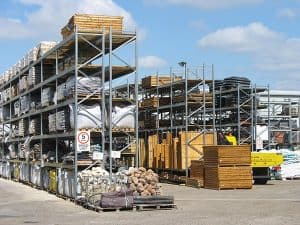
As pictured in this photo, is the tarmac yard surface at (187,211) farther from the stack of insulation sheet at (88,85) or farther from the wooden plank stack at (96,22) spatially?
the wooden plank stack at (96,22)

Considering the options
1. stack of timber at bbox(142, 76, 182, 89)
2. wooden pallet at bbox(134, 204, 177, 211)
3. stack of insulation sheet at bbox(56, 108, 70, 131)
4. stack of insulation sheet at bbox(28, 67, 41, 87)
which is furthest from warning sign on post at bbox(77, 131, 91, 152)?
stack of timber at bbox(142, 76, 182, 89)

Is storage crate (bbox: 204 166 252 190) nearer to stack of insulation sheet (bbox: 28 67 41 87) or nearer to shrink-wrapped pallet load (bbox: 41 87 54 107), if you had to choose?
shrink-wrapped pallet load (bbox: 41 87 54 107)

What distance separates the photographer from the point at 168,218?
51.4 feet

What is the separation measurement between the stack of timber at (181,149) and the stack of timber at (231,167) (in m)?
3.44

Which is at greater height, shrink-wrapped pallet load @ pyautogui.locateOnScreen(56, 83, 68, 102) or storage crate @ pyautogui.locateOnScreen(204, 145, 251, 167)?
shrink-wrapped pallet load @ pyautogui.locateOnScreen(56, 83, 68, 102)

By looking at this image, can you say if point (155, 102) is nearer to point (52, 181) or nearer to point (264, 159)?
point (264, 159)

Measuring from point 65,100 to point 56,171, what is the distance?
310 cm

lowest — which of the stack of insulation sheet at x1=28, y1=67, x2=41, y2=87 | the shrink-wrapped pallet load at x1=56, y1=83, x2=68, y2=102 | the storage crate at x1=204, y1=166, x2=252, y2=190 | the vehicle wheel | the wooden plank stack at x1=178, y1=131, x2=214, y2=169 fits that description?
the vehicle wheel

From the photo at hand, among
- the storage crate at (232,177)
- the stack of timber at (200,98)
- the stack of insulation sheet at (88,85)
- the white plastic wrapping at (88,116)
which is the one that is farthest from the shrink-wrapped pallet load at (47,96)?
the stack of timber at (200,98)

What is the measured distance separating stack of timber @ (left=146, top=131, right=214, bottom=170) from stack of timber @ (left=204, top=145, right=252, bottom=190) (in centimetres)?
344

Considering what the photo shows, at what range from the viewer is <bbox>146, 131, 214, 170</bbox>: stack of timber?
2936 cm

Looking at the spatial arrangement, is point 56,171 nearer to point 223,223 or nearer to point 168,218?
Result: point 168,218

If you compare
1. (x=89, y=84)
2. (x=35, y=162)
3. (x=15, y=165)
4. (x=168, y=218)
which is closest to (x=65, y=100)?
(x=89, y=84)

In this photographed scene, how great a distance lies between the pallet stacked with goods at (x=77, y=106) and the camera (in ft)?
68.9
